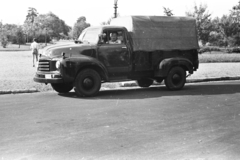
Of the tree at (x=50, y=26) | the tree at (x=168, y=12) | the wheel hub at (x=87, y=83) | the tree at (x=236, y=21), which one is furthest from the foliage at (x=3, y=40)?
the wheel hub at (x=87, y=83)

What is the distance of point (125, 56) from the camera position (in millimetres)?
12289

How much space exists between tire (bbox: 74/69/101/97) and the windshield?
114cm

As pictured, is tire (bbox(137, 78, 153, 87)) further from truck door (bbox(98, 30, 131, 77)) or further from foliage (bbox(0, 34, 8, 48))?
foliage (bbox(0, 34, 8, 48))

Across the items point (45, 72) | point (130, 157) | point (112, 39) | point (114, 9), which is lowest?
point (130, 157)

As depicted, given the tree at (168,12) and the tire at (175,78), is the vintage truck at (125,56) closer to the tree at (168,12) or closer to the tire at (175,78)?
the tire at (175,78)

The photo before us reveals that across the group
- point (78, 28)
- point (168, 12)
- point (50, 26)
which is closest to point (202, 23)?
point (168, 12)

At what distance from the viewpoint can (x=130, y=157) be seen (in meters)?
5.30

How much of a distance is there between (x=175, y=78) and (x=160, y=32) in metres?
1.64

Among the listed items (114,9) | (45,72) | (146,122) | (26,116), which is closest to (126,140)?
(146,122)

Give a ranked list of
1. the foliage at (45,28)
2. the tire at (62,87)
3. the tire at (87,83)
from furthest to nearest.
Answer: the foliage at (45,28) < the tire at (62,87) < the tire at (87,83)

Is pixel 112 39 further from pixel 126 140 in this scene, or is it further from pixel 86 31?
pixel 126 140

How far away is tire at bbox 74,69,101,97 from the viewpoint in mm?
11258

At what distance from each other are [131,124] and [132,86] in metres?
7.28

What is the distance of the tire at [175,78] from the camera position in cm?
1302
